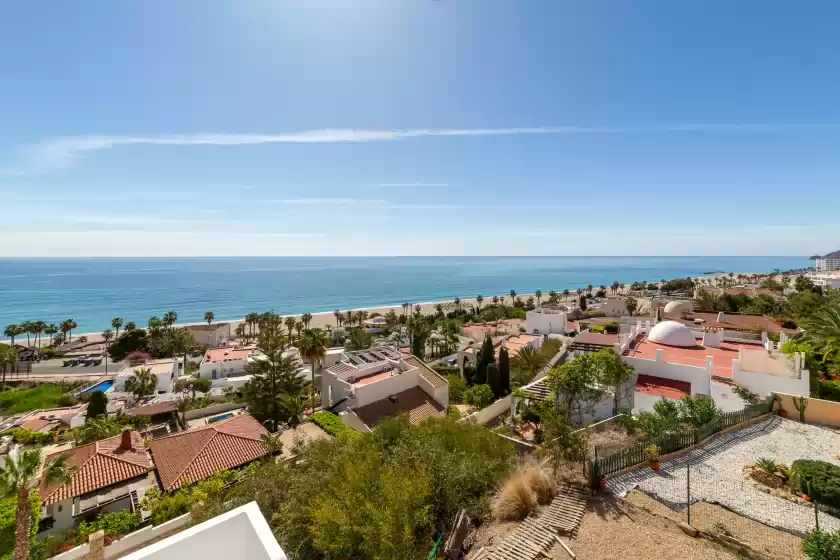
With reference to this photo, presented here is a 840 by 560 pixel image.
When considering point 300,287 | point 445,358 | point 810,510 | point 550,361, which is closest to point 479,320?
point 445,358

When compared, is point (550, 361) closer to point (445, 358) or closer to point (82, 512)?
point (445, 358)

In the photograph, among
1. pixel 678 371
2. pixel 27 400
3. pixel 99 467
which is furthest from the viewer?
pixel 27 400

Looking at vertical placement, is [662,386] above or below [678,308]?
above

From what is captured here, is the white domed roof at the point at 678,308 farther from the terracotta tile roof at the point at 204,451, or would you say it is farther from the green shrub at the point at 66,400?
the green shrub at the point at 66,400

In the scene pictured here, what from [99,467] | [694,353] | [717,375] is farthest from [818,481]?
[99,467]

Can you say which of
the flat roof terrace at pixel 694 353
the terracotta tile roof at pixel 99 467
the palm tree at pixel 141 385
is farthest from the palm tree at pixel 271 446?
the palm tree at pixel 141 385

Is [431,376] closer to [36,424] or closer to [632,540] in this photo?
[632,540]

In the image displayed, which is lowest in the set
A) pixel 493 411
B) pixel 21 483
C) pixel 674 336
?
pixel 493 411
